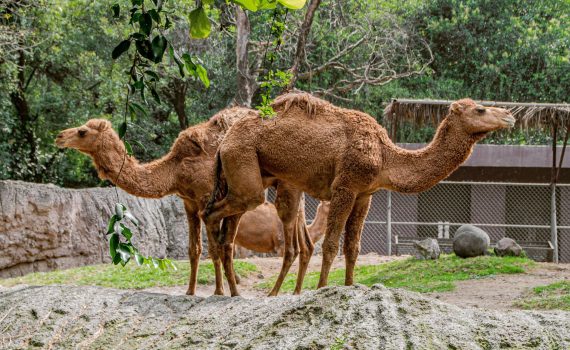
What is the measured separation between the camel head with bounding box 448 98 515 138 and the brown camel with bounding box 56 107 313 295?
214 cm

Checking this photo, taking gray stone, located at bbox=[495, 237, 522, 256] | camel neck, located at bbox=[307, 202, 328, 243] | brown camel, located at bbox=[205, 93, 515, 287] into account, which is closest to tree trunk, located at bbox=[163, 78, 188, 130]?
camel neck, located at bbox=[307, 202, 328, 243]

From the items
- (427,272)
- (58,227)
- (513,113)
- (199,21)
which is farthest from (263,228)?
(199,21)

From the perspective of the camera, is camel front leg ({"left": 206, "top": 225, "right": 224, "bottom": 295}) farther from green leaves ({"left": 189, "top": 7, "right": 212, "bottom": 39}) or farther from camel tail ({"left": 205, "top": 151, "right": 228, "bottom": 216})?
green leaves ({"left": 189, "top": 7, "right": 212, "bottom": 39})

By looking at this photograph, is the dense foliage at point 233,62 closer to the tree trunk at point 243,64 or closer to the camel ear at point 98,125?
the tree trunk at point 243,64

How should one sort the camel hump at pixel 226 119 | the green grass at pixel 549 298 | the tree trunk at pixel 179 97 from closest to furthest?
the green grass at pixel 549 298
the camel hump at pixel 226 119
the tree trunk at pixel 179 97

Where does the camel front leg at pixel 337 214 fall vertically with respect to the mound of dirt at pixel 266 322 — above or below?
above

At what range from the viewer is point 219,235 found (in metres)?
8.16

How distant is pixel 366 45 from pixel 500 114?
14.0 metres

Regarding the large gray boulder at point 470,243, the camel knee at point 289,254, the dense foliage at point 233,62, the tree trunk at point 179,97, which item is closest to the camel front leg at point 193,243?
the camel knee at point 289,254

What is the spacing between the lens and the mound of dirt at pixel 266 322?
14.8 feet

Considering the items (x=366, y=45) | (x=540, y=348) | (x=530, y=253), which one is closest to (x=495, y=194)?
(x=530, y=253)

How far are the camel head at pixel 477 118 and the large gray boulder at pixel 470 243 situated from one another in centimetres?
523

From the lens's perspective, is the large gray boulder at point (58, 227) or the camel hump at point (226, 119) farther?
the large gray boulder at point (58, 227)

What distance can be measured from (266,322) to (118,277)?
7.52 metres
